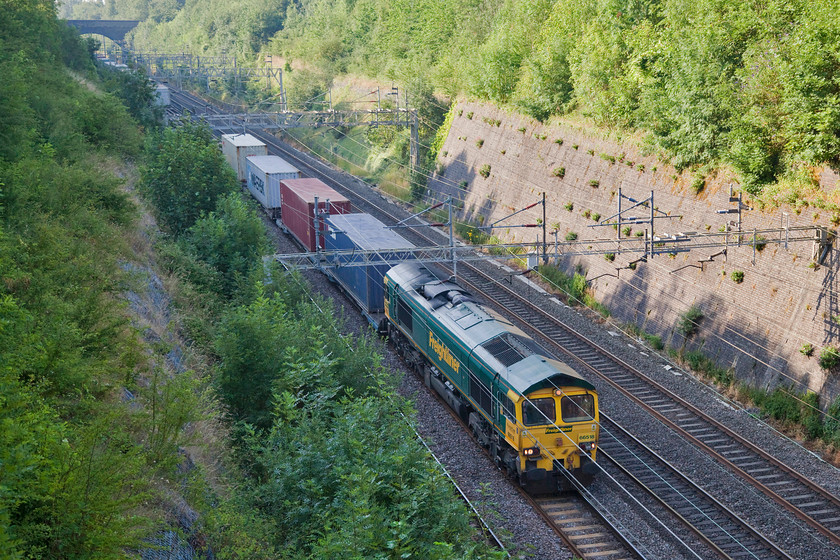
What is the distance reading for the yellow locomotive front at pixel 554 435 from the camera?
14297 millimetres

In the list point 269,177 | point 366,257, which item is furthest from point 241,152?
point 366,257

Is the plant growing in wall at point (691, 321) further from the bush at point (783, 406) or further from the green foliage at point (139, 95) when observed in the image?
the green foliage at point (139, 95)

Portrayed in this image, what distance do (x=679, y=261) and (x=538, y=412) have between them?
12224mm

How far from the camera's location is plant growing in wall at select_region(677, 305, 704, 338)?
2270 centimetres

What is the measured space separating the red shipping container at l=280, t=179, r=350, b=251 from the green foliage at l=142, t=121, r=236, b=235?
3.39 meters

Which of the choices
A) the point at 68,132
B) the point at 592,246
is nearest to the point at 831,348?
the point at 592,246

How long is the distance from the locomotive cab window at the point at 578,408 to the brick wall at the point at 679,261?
5.22 m

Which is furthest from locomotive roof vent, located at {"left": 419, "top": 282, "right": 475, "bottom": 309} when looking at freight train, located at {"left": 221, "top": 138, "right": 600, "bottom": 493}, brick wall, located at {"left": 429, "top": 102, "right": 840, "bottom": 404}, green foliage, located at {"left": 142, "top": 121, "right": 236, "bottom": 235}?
green foliage, located at {"left": 142, "top": 121, "right": 236, "bottom": 235}

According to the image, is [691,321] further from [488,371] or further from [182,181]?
[182,181]

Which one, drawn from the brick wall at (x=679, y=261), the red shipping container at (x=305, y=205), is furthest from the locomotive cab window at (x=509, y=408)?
the red shipping container at (x=305, y=205)

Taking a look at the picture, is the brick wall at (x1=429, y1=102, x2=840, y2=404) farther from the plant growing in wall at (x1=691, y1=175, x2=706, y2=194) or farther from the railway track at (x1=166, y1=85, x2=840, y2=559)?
the railway track at (x1=166, y1=85, x2=840, y2=559)

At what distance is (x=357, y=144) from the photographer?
54.9 meters

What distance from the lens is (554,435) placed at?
14.5 m

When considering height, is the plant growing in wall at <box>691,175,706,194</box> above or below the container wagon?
above
